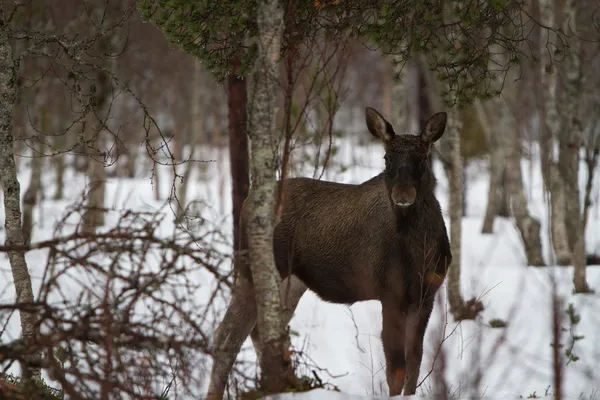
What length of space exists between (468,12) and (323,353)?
499cm

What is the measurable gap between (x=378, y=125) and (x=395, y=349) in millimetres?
1759

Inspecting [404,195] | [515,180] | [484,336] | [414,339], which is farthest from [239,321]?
[515,180]

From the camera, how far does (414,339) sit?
551 centimetres

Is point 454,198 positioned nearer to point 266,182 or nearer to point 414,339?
point 414,339

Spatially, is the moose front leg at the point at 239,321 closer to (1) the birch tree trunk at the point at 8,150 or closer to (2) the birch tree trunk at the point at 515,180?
(1) the birch tree trunk at the point at 8,150

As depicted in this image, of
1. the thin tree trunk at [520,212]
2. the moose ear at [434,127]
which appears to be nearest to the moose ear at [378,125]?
the moose ear at [434,127]

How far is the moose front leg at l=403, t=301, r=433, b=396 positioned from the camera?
549 centimetres

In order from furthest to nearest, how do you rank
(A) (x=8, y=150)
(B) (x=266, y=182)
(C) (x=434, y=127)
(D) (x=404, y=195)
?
(C) (x=434, y=127)
(A) (x=8, y=150)
(D) (x=404, y=195)
(B) (x=266, y=182)

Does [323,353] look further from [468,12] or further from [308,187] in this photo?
[468,12]

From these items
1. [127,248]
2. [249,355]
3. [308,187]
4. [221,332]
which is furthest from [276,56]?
[249,355]

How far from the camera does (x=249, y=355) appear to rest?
873 centimetres

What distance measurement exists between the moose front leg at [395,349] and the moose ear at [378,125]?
Answer: 4.54 ft

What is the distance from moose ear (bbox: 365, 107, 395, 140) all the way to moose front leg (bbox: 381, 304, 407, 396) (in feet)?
4.54

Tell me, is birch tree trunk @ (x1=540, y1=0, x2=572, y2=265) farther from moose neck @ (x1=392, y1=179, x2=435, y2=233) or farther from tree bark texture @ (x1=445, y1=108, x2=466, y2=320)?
moose neck @ (x1=392, y1=179, x2=435, y2=233)
